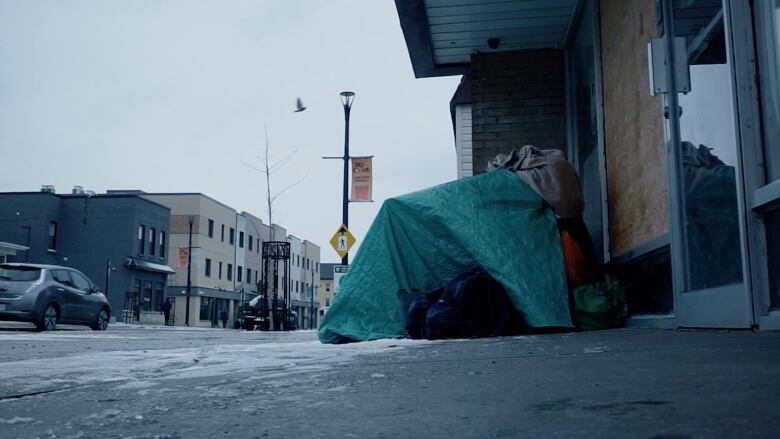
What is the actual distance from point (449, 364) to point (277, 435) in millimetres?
1393

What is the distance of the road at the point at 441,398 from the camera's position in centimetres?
133

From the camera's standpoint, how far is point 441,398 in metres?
1.77

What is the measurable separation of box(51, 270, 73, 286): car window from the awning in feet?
78.2

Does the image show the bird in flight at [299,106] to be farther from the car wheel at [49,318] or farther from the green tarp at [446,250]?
the green tarp at [446,250]

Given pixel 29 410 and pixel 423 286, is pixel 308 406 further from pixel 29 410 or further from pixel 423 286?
pixel 423 286

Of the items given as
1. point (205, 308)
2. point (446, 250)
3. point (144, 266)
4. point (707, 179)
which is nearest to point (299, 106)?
point (446, 250)

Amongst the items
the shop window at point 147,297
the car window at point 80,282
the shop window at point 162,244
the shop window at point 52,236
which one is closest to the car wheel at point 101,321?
the car window at point 80,282

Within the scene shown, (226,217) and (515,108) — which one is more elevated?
(226,217)

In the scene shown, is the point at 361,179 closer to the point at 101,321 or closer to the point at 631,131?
the point at 101,321

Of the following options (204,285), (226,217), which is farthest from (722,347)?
(226,217)

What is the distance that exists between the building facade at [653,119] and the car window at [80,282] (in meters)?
11.2

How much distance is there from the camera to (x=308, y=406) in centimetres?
171

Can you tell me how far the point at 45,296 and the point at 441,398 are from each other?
1539 cm

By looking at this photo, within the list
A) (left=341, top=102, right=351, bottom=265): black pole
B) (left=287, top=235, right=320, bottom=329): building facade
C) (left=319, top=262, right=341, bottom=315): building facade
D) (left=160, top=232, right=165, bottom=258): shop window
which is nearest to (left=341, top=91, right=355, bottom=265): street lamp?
(left=341, top=102, right=351, bottom=265): black pole
